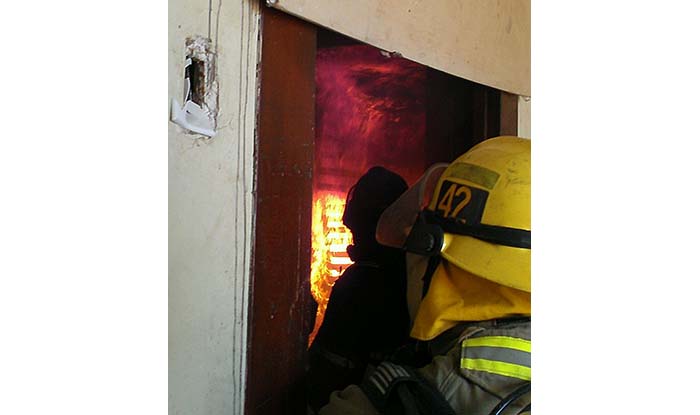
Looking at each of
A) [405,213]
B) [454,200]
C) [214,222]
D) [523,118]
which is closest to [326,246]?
[405,213]

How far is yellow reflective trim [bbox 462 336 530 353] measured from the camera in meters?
1.24

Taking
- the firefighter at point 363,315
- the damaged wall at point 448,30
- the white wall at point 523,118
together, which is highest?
the damaged wall at point 448,30

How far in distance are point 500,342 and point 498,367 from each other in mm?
50

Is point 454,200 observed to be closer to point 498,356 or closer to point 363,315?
point 498,356

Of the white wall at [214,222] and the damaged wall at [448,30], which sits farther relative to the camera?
the damaged wall at [448,30]

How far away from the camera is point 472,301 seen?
1.43m

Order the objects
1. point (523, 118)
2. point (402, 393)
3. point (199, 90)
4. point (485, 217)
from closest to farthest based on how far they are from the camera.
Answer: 1. point (199, 90)
2. point (402, 393)
3. point (485, 217)
4. point (523, 118)

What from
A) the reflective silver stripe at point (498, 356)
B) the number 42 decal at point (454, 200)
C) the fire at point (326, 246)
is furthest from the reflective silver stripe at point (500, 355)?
the fire at point (326, 246)

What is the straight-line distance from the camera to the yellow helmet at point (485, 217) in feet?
4.48

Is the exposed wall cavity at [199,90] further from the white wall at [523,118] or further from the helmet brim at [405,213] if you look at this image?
the white wall at [523,118]
